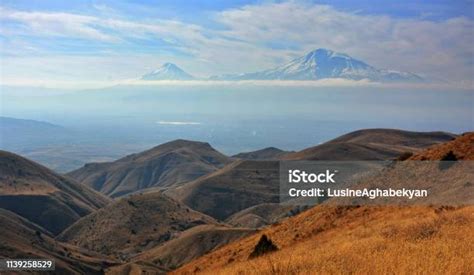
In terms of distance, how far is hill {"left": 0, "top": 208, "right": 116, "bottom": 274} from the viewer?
8806cm

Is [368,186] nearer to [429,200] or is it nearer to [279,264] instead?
[429,200]

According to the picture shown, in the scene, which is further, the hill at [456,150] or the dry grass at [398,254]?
the hill at [456,150]

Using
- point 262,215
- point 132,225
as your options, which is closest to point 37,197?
point 132,225

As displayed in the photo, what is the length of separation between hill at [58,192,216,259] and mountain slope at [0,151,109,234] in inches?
611

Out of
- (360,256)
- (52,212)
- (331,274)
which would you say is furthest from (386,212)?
(52,212)

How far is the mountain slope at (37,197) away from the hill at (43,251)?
5125 centimetres

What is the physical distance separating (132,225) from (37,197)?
48.0m

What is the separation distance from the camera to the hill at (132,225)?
133m

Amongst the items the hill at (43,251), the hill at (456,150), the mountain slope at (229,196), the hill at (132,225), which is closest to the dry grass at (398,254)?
the hill at (456,150)

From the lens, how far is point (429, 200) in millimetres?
28375

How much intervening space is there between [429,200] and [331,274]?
60.6 feet

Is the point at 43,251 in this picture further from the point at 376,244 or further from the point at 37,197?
the point at 376,244

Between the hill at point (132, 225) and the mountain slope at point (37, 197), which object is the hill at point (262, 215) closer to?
the hill at point (132, 225)

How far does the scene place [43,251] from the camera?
10019 centimetres
